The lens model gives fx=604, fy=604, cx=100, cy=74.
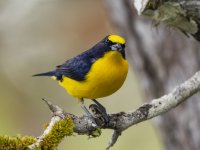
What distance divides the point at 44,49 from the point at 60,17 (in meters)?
0.87

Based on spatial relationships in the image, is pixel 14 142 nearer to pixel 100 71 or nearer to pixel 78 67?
pixel 100 71

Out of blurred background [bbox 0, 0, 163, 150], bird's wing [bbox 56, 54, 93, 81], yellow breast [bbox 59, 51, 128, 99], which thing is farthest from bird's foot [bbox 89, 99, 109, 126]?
blurred background [bbox 0, 0, 163, 150]

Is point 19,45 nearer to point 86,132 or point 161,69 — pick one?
point 161,69

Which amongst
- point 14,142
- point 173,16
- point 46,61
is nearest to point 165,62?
point 173,16

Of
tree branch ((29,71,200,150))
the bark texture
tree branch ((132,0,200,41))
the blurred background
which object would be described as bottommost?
the blurred background

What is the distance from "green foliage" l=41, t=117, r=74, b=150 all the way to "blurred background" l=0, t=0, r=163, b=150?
6.94 meters

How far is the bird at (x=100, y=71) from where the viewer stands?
14.8 ft

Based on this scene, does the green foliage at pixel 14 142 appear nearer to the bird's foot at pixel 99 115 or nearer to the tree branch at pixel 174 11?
the bird's foot at pixel 99 115

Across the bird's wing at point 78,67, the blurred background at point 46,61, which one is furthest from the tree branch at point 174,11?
the blurred background at point 46,61

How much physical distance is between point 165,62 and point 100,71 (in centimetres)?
158

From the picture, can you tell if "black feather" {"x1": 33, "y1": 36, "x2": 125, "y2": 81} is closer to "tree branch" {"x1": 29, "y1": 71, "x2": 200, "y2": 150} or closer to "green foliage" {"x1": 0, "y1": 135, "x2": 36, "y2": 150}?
"tree branch" {"x1": 29, "y1": 71, "x2": 200, "y2": 150}

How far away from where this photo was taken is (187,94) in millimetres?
3928

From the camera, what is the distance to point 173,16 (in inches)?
157

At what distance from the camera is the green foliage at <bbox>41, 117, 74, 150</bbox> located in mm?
2979
